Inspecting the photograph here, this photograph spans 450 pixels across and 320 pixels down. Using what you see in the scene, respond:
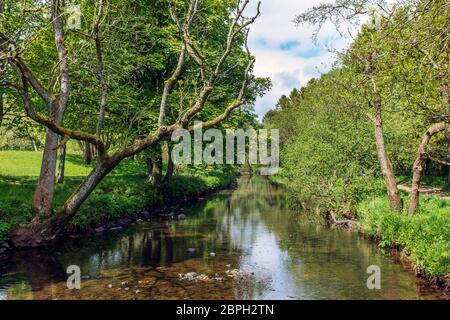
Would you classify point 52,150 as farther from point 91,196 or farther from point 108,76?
point 91,196

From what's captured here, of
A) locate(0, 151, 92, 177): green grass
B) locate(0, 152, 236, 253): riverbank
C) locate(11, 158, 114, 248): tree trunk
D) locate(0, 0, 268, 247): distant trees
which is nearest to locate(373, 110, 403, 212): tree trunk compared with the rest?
locate(0, 0, 268, 247): distant trees

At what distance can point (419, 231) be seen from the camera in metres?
17.2

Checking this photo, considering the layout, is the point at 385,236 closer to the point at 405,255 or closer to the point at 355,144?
the point at 405,255

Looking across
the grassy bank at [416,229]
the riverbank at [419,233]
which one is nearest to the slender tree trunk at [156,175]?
the grassy bank at [416,229]

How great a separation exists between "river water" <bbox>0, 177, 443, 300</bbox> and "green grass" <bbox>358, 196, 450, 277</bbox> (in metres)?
0.70

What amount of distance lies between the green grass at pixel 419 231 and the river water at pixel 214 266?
27.6 inches

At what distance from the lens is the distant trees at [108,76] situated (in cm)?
1828

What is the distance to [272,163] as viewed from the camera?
10225cm

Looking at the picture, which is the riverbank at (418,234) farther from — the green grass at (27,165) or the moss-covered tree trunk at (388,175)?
→ the green grass at (27,165)

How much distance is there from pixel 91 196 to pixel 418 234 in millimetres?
18639

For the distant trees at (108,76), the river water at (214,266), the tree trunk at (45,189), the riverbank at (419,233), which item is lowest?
the river water at (214,266)

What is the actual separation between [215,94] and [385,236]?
1603cm

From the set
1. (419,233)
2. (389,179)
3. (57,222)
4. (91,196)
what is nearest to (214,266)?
(57,222)
